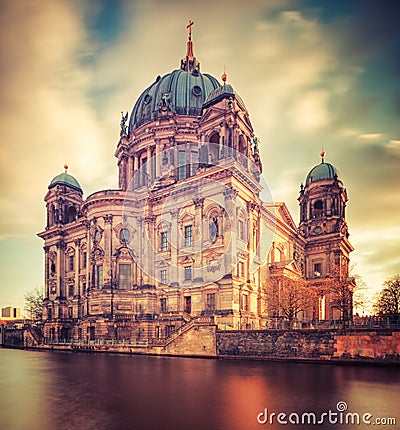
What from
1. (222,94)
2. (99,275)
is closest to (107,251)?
(99,275)

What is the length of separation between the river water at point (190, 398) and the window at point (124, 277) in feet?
94.5

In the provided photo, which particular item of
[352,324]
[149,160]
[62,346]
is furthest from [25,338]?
[352,324]

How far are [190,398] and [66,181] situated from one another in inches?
2658

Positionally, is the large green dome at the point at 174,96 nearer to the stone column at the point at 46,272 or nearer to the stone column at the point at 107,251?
the stone column at the point at 107,251

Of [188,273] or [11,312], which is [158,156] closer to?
[188,273]

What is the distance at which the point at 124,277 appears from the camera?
188ft

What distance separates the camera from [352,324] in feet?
114

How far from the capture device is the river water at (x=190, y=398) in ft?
46.5

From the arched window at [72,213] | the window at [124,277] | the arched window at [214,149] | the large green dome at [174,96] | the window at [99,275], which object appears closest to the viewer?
the arched window at [214,149]

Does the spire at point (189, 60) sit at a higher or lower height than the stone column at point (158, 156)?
higher

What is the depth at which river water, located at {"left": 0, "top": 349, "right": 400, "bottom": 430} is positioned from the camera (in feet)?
46.5

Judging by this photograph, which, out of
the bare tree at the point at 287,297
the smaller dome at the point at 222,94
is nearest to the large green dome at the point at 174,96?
the smaller dome at the point at 222,94

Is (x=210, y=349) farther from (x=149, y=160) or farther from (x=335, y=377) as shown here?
(x=149, y=160)

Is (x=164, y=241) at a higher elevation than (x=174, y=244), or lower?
higher
